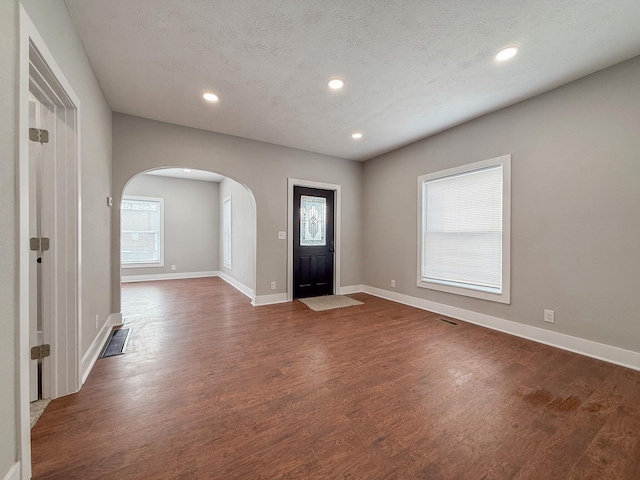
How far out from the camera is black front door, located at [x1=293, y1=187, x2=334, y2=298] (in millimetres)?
4844

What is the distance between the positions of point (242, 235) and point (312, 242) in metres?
1.71

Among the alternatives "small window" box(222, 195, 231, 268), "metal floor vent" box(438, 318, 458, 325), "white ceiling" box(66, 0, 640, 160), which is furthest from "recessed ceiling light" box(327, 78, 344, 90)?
"small window" box(222, 195, 231, 268)

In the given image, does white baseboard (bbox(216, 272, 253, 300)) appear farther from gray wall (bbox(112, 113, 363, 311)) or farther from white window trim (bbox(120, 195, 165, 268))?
white window trim (bbox(120, 195, 165, 268))

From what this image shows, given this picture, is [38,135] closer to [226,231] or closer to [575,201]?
[575,201]

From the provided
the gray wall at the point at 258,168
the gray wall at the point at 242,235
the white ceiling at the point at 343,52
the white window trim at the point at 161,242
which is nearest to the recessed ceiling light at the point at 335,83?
the white ceiling at the point at 343,52

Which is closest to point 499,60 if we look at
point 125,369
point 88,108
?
point 88,108

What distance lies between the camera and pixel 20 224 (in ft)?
3.84

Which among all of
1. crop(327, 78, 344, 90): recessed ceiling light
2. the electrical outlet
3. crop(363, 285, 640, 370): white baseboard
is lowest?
crop(363, 285, 640, 370): white baseboard

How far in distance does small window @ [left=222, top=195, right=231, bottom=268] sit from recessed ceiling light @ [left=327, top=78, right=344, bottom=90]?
15.3ft

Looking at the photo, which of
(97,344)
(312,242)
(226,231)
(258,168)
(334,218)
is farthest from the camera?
(226,231)

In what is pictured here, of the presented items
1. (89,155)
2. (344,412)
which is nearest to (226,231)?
(89,155)

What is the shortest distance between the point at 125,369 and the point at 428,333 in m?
3.22

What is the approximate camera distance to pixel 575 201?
8.70ft

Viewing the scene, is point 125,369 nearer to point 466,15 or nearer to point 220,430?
point 220,430
